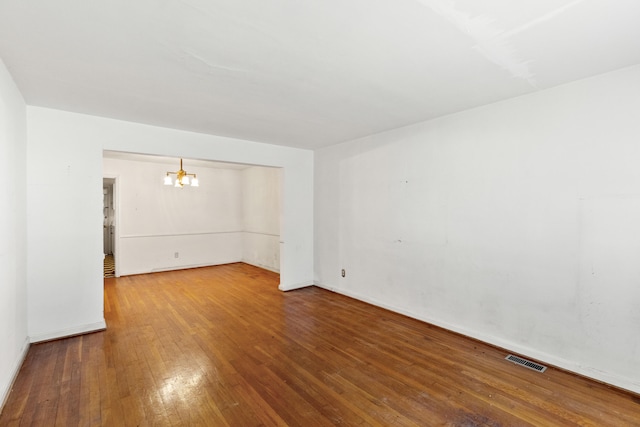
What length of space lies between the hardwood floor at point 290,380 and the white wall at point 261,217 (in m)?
2.94

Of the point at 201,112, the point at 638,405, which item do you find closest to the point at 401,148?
the point at 201,112

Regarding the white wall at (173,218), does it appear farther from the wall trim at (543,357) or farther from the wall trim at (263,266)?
the wall trim at (543,357)

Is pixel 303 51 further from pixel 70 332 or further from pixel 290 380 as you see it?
pixel 70 332

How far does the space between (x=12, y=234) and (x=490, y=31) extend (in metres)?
3.91

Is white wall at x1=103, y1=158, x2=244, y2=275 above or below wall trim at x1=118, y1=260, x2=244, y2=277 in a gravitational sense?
above

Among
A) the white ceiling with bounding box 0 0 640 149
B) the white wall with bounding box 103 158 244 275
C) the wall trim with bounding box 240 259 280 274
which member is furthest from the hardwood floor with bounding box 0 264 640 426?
the white wall with bounding box 103 158 244 275

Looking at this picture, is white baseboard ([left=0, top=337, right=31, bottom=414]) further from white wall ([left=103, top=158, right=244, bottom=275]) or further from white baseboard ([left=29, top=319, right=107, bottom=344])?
white wall ([left=103, top=158, right=244, bottom=275])

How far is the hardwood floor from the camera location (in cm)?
200

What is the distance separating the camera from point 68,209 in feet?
10.7

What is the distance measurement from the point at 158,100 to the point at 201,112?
1.49ft

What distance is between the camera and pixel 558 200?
2652 millimetres

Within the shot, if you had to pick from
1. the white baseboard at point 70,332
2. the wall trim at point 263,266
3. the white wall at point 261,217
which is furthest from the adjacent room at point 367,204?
the white wall at point 261,217

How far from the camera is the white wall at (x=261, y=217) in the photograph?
21.8ft

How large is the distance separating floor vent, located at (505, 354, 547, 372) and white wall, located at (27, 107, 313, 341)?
4399 mm
